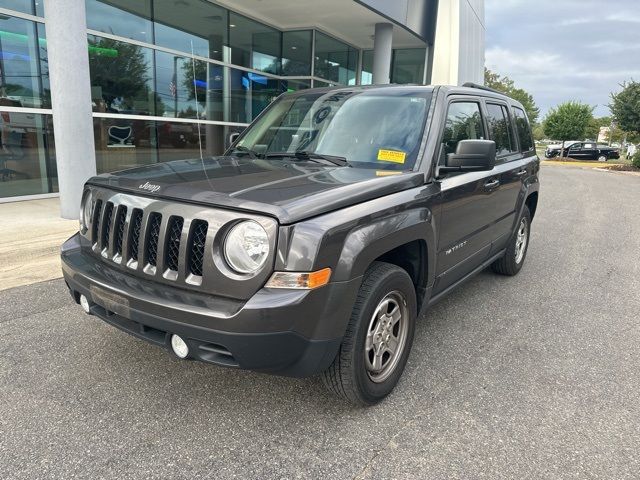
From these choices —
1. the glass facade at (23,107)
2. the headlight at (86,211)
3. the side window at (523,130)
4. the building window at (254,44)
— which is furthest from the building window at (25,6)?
the side window at (523,130)

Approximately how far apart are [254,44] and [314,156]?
12.3 meters

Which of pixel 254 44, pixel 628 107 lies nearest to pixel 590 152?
pixel 628 107

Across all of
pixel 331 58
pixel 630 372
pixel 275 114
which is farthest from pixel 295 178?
pixel 331 58

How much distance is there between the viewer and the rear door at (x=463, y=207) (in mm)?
3395

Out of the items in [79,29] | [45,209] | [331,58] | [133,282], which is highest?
[331,58]

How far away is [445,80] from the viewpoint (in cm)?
1836

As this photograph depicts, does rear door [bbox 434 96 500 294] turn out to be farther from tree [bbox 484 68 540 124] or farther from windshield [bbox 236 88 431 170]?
tree [bbox 484 68 540 124]

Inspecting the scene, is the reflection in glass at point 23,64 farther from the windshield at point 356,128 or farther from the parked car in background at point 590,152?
the parked car in background at point 590,152

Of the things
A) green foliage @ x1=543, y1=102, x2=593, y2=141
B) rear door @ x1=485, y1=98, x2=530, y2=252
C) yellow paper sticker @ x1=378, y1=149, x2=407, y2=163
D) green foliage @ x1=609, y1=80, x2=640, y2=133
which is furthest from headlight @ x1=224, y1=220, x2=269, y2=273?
green foliage @ x1=543, y1=102, x2=593, y2=141

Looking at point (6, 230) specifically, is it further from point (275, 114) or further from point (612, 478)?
point (612, 478)

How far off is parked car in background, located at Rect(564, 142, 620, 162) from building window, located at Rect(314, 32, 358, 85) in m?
22.7

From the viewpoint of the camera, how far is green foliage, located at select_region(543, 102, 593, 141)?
3388 centimetres

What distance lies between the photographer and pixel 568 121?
1336 inches

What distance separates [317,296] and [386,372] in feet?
3.10
